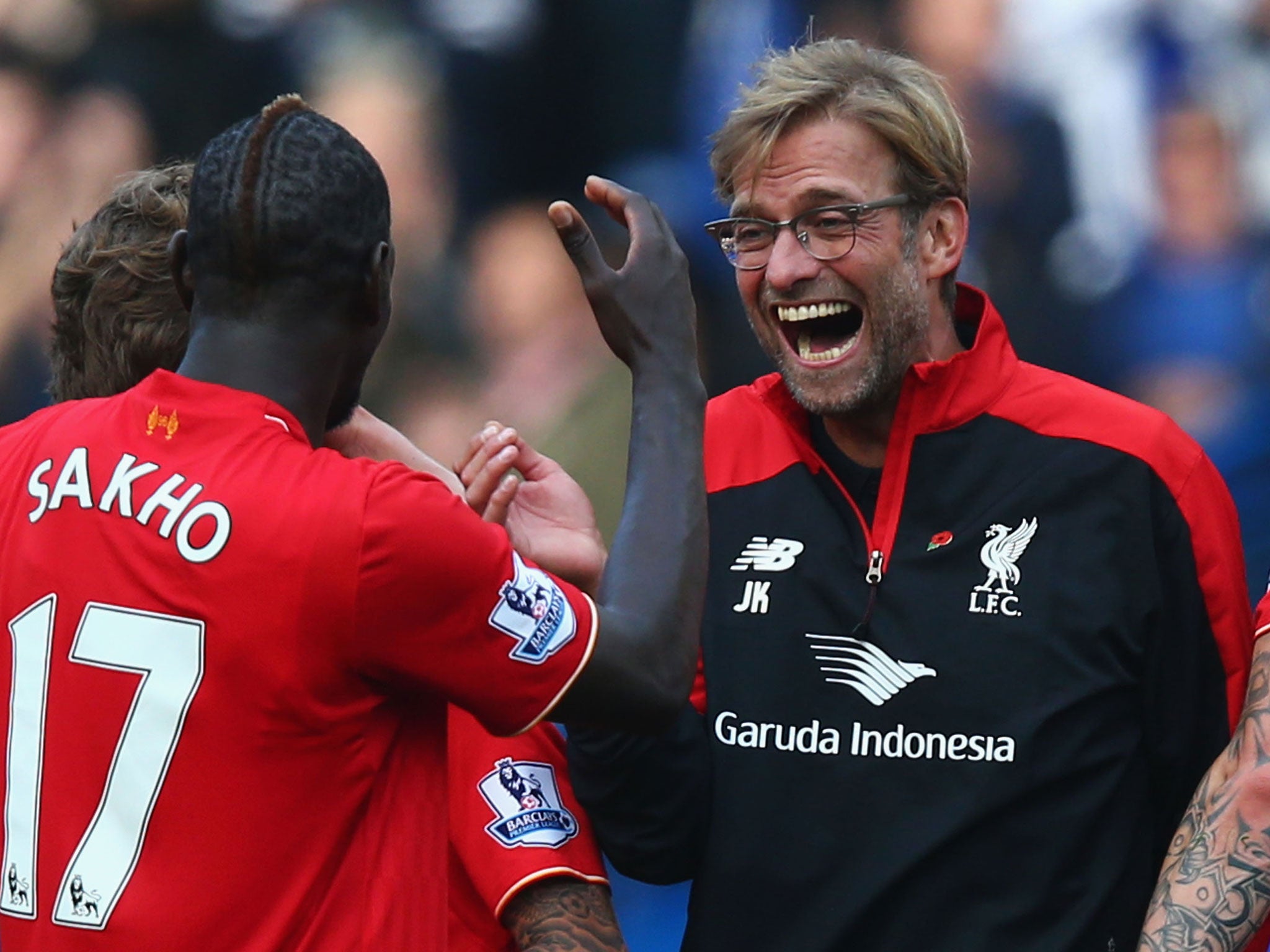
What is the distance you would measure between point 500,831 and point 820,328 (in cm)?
93

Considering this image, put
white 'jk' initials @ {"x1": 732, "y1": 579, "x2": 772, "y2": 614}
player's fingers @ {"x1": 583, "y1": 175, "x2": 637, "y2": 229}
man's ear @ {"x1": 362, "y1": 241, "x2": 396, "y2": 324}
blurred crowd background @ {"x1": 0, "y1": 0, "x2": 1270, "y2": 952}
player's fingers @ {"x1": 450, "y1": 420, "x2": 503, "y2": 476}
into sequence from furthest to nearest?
blurred crowd background @ {"x1": 0, "y1": 0, "x2": 1270, "y2": 952}, white 'jk' initials @ {"x1": 732, "y1": 579, "x2": 772, "y2": 614}, player's fingers @ {"x1": 450, "y1": 420, "x2": 503, "y2": 476}, player's fingers @ {"x1": 583, "y1": 175, "x2": 637, "y2": 229}, man's ear @ {"x1": 362, "y1": 241, "x2": 396, "y2": 324}

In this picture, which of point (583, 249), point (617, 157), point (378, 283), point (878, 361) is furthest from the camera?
point (617, 157)

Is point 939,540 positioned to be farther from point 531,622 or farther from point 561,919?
point 531,622

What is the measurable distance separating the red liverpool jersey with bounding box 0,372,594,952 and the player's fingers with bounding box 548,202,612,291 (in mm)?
326

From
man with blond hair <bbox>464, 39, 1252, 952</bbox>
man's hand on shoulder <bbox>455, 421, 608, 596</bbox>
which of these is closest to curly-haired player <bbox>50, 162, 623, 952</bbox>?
man with blond hair <bbox>464, 39, 1252, 952</bbox>

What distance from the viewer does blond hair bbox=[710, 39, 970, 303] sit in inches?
103

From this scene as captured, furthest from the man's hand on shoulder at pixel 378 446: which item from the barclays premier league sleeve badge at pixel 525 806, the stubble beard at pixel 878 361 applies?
the stubble beard at pixel 878 361

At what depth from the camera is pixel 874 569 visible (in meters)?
2.42

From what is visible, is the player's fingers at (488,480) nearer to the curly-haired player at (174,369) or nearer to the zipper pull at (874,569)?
the curly-haired player at (174,369)

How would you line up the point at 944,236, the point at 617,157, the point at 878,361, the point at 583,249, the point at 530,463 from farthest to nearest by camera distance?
the point at 617,157
the point at 944,236
the point at 878,361
the point at 530,463
the point at 583,249

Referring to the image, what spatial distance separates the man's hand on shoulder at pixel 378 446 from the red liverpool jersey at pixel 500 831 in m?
0.38

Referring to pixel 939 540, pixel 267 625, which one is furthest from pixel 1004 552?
pixel 267 625

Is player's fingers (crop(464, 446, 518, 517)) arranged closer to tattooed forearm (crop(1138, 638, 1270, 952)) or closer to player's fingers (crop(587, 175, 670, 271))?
player's fingers (crop(587, 175, 670, 271))

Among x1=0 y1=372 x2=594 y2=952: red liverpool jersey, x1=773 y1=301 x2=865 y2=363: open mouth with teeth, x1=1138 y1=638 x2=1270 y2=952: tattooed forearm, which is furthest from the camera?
x1=773 y1=301 x2=865 y2=363: open mouth with teeth
